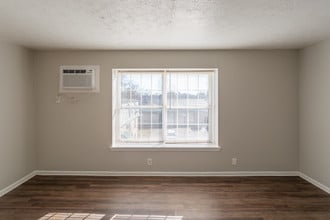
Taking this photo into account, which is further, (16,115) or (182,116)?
(182,116)

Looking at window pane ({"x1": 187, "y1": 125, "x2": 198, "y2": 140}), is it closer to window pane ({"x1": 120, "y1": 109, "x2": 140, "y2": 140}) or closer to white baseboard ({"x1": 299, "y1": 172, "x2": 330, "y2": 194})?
window pane ({"x1": 120, "y1": 109, "x2": 140, "y2": 140})

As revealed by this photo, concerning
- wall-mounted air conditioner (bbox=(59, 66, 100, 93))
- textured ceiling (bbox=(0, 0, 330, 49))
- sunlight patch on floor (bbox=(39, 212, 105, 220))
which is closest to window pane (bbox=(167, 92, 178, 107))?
textured ceiling (bbox=(0, 0, 330, 49))

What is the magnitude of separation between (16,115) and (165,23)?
9.11 feet

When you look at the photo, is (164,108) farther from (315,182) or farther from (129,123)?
(315,182)

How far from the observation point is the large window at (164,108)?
15.1 ft

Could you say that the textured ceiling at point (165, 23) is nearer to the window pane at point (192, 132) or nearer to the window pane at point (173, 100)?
the window pane at point (173, 100)

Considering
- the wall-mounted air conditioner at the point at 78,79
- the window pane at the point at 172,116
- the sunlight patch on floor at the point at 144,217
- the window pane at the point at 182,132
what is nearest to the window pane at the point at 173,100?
the window pane at the point at 172,116

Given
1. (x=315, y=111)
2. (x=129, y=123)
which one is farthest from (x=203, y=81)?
(x=315, y=111)

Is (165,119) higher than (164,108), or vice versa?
(164,108)

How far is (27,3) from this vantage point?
2312mm

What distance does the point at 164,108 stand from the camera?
4.58 m

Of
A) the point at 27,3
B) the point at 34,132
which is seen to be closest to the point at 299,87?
the point at 27,3

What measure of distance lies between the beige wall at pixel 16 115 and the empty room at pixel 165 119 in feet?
0.06

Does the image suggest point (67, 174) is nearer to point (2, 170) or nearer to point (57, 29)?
point (2, 170)
